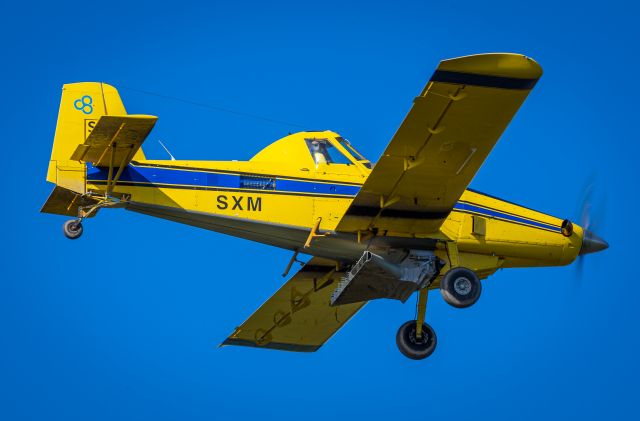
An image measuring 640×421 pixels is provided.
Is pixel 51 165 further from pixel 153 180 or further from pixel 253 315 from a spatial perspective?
pixel 253 315

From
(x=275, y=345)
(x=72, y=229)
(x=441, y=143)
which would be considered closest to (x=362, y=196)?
(x=441, y=143)

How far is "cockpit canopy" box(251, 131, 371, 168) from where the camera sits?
2095 centimetres

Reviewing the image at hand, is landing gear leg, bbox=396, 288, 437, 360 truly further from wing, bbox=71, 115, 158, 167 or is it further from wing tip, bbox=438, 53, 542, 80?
wing, bbox=71, 115, 158, 167

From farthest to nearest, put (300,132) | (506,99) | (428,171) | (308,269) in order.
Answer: (308,269), (300,132), (428,171), (506,99)

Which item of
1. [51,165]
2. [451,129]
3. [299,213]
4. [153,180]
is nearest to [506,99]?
[451,129]

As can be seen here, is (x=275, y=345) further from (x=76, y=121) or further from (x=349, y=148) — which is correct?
(x=76, y=121)

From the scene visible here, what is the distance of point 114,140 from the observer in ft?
63.3

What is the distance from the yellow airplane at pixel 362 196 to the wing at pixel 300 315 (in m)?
0.96

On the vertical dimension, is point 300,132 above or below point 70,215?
above

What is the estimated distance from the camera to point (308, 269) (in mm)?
23328

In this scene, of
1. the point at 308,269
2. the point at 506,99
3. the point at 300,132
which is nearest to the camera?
the point at 506,99

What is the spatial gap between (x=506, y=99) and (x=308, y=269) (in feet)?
22.1

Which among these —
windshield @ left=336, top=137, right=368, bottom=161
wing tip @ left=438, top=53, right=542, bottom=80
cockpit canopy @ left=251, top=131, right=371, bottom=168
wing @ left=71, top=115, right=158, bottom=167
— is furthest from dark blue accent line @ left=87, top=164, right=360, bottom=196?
wing tip @ left=438, top=53, right=542, bottom=80

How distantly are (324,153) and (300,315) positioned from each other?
466 cm
